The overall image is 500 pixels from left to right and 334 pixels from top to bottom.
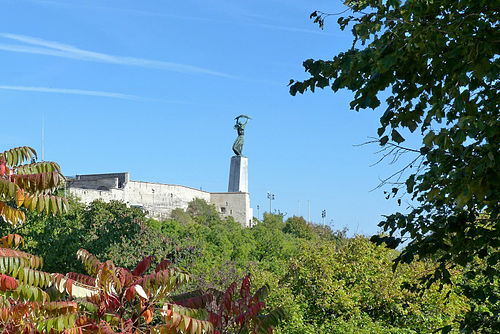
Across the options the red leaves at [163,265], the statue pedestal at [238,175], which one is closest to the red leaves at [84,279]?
the red leaves at [163,265]

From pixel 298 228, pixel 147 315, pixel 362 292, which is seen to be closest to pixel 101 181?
pixel 298 228

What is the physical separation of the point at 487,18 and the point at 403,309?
1294 cm

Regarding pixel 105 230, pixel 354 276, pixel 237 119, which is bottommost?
pixel 354 276

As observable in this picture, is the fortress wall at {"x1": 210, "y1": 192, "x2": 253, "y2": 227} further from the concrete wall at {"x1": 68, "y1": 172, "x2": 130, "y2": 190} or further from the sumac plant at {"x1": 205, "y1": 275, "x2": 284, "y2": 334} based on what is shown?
the sumac plant at {"x1": 205, "y1": 275, "x2": 284, "y2": 334}

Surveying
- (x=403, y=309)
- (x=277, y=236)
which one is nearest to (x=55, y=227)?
(x=403, y=309)

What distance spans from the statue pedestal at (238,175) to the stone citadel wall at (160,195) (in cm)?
82

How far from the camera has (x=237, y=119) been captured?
6272 cm

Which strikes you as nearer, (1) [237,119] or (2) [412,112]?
(2) [412,112]

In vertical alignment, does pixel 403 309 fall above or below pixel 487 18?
below

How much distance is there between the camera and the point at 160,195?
55.7 m

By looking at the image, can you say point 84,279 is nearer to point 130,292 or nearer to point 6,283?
point 130,292

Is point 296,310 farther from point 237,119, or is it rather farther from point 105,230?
point 237,119

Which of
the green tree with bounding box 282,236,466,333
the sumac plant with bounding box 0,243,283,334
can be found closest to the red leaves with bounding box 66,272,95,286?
the sumac plant with bounding box 0,243,283,334

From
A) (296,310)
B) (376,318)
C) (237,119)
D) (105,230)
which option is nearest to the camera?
(296,310)
